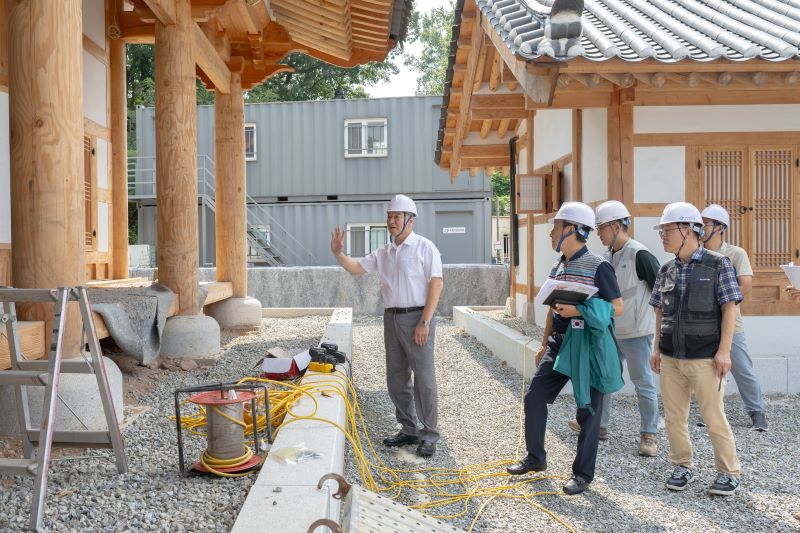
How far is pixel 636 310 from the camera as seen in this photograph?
5.36 metres

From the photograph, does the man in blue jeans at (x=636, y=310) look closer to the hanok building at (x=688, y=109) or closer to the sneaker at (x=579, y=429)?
the sneaker at (x=579, y=429)

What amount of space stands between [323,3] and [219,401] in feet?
23.3

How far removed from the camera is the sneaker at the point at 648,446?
17.0ft

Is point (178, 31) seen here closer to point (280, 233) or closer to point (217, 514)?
point (217, 514)

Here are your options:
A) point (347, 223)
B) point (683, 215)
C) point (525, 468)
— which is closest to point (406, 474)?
point (525, 468)

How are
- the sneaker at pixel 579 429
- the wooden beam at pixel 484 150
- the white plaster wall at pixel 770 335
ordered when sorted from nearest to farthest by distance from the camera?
the sneaker at pixel 579 429, the white plaster wall at pixel 770 335, the wooden beam at pixel 484 150

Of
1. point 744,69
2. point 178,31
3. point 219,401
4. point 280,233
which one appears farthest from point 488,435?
point 280,233

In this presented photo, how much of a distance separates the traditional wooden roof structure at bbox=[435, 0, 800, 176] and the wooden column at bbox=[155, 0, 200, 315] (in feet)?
10.5

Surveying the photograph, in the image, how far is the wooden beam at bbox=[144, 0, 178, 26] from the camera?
6.53 meters

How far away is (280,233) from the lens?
20.8m

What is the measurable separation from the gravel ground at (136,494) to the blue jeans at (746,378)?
437 cm

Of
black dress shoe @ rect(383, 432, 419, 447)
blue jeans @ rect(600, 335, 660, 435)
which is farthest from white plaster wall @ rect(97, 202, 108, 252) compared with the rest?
blue jeans @ rect(600, 335, 660, 435)

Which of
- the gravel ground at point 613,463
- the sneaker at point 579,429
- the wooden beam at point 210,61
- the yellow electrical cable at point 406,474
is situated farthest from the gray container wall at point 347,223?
the yellow electrical cable at point 406,474

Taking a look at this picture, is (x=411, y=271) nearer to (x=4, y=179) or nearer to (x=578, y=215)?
(x=578, y=215)
